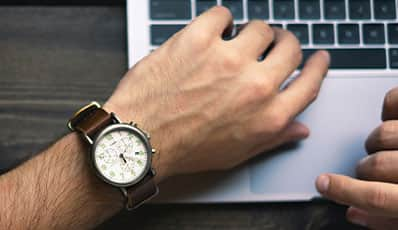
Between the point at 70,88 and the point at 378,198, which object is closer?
the point at 378,198

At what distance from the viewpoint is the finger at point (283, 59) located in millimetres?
742

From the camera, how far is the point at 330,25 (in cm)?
77

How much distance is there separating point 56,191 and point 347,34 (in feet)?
1.36

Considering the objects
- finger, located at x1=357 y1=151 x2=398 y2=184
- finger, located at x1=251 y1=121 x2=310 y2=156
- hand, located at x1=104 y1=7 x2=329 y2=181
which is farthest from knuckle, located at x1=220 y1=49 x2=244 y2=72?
finger, located at x1=357 y1=151 x2=398 y2=184

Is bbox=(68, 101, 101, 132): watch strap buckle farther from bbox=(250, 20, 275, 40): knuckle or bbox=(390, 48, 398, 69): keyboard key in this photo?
bbox=(390, 48, 398, 69): keyboard key

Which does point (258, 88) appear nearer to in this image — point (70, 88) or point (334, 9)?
point (334, 9)

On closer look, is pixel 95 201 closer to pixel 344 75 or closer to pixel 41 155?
pixel 41 155

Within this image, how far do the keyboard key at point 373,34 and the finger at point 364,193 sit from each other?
187 millimetres

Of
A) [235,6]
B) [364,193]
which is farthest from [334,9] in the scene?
[364,193]

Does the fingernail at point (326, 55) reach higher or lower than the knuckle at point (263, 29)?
lower

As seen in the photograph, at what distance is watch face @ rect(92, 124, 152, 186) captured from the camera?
686 mm

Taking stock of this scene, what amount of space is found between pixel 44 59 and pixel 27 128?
96 millimetres

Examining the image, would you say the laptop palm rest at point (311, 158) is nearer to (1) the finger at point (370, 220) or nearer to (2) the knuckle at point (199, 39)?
(1) the finger at point (370, 220)

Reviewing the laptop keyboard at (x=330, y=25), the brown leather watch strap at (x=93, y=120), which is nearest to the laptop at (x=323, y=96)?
the laptop keyboard at (x=330, y=25)
